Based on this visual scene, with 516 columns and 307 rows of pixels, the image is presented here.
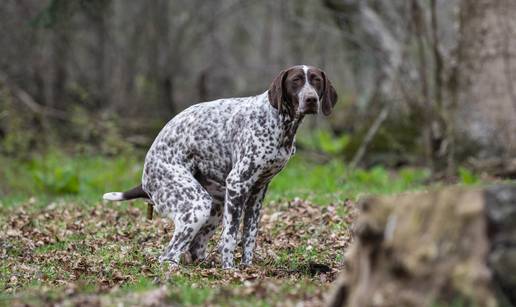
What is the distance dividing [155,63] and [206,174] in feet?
50.9

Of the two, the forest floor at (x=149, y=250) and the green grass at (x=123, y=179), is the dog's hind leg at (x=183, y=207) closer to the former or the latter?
the forest floor at (x=149, y=250)

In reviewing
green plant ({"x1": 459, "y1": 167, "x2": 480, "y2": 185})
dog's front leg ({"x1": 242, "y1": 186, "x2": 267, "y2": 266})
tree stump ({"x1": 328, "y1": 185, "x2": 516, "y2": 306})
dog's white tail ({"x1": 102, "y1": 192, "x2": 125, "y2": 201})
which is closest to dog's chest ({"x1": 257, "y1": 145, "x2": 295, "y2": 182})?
dog's front leg ({"x1": 242, "y1": 186, "x2": 267, "y2": 266})

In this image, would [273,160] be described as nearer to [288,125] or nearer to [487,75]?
[288,125]

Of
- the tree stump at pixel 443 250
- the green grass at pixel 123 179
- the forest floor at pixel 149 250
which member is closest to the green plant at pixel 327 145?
the green grass at pixel 123 179

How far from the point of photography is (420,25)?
14023 mm

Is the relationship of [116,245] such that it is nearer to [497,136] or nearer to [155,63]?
[497,136]

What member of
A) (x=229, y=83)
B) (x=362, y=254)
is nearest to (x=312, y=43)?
(x=229, y=83)

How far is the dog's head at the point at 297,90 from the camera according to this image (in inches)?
269

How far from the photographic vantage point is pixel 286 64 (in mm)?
26641

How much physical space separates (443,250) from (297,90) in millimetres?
3268

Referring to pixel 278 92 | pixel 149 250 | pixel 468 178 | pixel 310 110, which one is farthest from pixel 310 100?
pixel 468 178

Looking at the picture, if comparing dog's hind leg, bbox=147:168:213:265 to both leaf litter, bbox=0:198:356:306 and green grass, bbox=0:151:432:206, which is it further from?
green grass, bbox=0:151:432:206

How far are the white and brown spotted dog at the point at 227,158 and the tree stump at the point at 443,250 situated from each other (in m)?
2.86

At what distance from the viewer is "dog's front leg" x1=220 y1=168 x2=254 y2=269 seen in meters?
7.04
